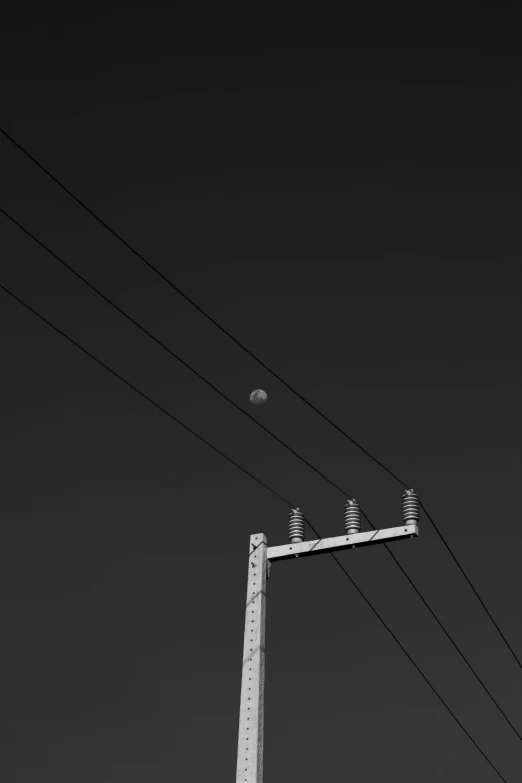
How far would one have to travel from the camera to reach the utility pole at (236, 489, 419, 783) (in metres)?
14.5

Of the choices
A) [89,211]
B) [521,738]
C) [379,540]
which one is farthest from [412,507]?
[521,738]

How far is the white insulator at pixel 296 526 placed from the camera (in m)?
16.7

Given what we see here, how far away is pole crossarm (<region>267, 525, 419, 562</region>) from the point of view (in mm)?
16250

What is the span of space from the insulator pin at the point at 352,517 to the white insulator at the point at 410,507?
2.10 ft

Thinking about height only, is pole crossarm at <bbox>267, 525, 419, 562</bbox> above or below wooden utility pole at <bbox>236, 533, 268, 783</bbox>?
above

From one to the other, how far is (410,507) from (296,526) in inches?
63.4

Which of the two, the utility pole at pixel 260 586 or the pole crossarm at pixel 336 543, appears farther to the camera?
the pole crossarm at pixel 336 543

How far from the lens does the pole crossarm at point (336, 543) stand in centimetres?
1625

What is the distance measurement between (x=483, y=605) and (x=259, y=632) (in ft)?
20.5

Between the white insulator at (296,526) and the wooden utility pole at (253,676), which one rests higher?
the white insulator at (296,526)

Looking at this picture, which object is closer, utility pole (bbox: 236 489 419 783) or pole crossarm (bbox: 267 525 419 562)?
utility pole (bbox: 236 489 419 783)

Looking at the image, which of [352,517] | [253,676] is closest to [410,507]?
[352,517]

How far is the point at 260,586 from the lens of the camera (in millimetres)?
15984

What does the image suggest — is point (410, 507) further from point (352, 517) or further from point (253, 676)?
point (253, 676)
